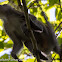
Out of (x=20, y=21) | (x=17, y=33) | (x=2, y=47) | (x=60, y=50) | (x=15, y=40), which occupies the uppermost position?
(x=20, y=21)

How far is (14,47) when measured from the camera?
1.82 meters

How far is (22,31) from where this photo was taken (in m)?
1.71

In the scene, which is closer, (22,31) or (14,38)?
(22,31)

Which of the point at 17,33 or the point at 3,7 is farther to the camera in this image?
the point at 17,33

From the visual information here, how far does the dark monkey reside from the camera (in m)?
1.65

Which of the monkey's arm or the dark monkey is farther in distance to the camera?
the monkey's arm

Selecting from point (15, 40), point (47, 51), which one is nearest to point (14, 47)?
point (15, 40)

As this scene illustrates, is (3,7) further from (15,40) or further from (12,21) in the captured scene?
(15,40)

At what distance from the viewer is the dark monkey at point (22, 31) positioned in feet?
5.41

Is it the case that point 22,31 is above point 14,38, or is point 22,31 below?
above

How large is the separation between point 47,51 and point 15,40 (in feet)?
1.95

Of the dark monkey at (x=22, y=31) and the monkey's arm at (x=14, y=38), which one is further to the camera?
the monkey's arm at (x=14, y=38)

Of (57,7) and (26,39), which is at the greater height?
(57,7)

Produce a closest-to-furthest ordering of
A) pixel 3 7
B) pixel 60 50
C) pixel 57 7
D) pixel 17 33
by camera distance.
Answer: pixel 3 7
pixel 17 33
pixel 60 50
pixel 57 7
